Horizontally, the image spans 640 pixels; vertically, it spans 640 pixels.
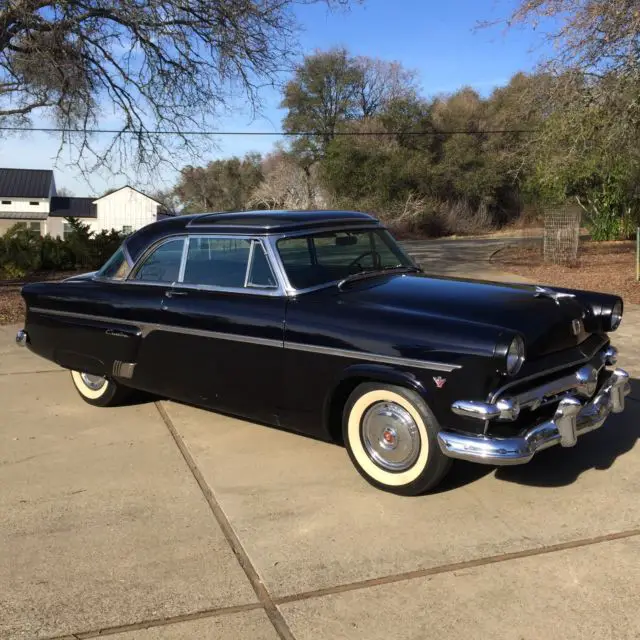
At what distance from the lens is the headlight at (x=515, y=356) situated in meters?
3.43

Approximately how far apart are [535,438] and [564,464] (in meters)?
1.00

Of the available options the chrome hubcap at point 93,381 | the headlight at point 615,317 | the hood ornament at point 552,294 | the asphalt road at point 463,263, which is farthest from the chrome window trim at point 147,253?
the asphalt road at point 463,263

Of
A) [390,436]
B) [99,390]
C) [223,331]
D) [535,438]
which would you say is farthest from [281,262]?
[99,390]

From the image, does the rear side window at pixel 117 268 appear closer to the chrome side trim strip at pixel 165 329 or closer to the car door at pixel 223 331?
the chrome side trim strip at pixel 165 329

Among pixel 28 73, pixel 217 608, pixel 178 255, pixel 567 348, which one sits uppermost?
pixel 28 73

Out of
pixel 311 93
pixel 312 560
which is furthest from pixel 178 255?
pixel 311 93

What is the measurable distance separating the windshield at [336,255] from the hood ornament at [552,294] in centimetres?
108

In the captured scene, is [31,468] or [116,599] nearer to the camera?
[116,599]

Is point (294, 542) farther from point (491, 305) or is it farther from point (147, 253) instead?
point (147, 253)

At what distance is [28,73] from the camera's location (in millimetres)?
12148

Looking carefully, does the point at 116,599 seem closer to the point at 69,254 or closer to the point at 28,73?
the point at 28,73

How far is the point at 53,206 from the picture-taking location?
71250 mm

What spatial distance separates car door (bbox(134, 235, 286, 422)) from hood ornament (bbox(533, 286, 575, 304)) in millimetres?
1601

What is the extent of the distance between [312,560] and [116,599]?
903mm
